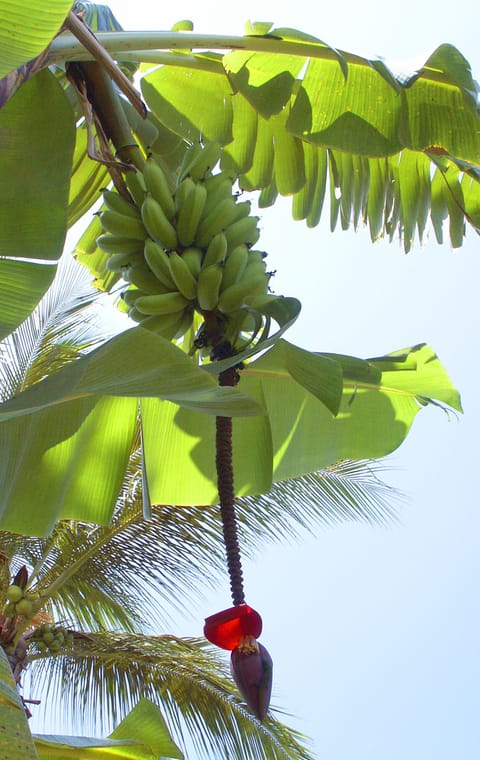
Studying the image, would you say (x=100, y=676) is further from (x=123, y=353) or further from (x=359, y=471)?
(x=123, y=353)

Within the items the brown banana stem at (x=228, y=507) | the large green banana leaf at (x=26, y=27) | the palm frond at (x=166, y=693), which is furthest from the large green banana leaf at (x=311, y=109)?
the palm frond at (x=166, y=693)

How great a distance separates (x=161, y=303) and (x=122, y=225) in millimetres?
186

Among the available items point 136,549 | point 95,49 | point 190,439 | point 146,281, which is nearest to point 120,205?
point 146,281

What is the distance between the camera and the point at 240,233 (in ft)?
4.31

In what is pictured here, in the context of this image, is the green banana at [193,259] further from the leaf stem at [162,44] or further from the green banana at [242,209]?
the leaf stem at [162,44]

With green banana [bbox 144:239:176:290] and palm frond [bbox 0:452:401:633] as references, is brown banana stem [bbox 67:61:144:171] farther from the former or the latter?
palm frond [bbox 0:452:401:633]

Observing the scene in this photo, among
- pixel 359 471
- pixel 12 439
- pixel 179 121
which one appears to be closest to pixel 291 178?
pixel 179 121

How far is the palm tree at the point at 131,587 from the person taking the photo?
12.2 ft

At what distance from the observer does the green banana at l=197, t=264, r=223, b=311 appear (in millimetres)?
1204

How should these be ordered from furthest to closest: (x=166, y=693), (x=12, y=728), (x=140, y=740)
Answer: (x=166, y=693)
(x=140, y=740)
(x=12, y=728)

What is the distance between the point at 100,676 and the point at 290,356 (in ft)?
10.7

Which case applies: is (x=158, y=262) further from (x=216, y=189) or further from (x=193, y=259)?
(x=216, y=189)

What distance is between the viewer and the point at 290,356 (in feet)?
3.46

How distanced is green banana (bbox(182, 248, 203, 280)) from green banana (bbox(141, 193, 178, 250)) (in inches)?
1.2
